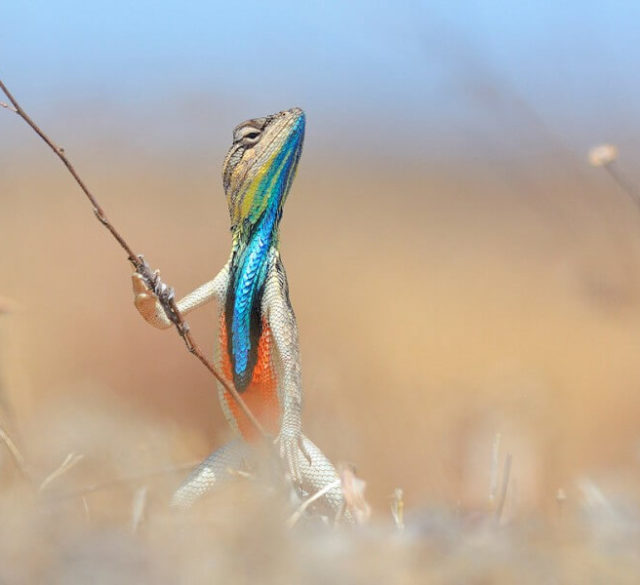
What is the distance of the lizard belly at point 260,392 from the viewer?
73.5 inches

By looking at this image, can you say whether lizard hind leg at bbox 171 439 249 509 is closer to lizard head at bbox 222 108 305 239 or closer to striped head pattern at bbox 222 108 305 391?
striped head pattern at bbox 222 108 305 391

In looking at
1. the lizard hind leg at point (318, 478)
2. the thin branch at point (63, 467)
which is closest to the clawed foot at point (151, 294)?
the thin branch at point (63, 467)

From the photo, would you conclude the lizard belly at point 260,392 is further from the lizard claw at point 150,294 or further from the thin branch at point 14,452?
the thin branch at point 14,452

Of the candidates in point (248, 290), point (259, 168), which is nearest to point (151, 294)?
point (248, 290)

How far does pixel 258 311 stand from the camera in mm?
1892

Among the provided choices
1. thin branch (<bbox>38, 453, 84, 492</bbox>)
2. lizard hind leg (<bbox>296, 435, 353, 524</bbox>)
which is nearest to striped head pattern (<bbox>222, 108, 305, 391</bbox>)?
lizard hind leg (<bbox>296, 435, 353, 524</bbox>)

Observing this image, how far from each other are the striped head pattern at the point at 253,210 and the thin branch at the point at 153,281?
11.1 inches

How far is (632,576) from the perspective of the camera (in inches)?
25.4

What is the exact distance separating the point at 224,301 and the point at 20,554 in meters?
1.29

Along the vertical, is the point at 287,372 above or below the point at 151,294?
below

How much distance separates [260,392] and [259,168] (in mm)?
462

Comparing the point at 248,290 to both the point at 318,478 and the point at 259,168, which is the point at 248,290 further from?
the point at 318,478

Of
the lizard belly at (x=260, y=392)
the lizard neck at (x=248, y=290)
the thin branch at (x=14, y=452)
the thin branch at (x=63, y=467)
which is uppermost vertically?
the thin branch at (x=14, y=452)

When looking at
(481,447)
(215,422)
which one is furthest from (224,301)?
(215,422)
